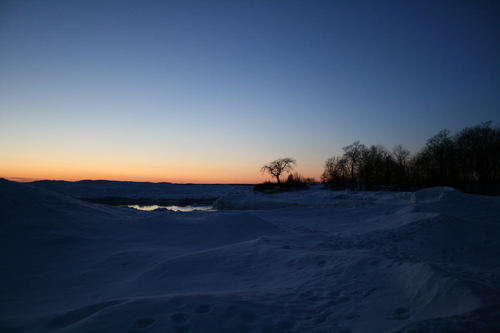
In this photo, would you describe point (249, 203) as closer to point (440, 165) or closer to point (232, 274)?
point (232, 274)

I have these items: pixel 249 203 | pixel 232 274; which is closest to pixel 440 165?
pixel 249 203

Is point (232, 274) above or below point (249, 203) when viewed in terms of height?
below

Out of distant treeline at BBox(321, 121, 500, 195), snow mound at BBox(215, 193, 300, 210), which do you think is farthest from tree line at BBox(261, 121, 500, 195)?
snow mound at BBox(215, 193, 300, 210)

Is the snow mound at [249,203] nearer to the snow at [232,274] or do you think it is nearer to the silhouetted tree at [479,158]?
the snow at [232,274]

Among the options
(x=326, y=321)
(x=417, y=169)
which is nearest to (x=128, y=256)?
(x=326, y=321)

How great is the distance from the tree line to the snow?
31246 millimetres

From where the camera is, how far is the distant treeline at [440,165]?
34000 mm

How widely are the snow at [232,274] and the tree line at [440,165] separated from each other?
31246mm

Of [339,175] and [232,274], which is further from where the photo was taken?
[339,175]

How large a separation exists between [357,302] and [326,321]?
2.74 feet

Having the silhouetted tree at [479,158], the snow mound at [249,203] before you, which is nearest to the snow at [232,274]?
the snow mound at [249,203]

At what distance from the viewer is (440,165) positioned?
37125mm

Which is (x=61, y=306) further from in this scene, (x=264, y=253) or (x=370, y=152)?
(x=370, y=152)

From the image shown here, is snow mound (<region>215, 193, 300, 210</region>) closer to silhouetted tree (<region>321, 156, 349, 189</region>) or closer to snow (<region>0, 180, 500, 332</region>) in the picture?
snow (<region>0, 180, 500, 332</region>)
